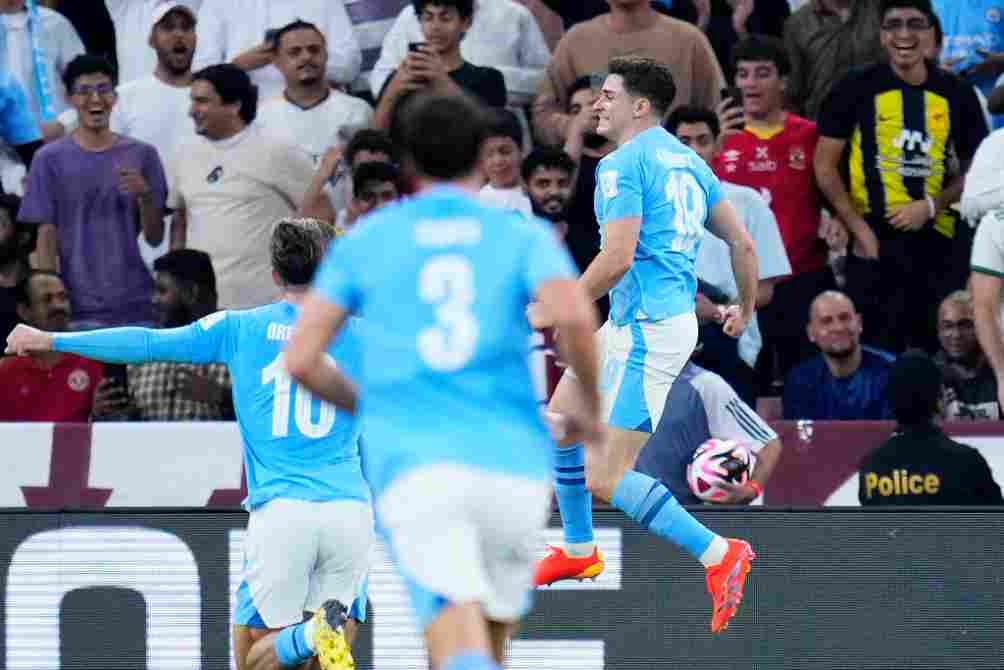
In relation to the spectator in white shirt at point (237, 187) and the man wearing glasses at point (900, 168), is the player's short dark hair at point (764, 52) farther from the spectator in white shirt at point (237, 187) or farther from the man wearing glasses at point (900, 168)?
the spectator in white shirt at point (237, 187)

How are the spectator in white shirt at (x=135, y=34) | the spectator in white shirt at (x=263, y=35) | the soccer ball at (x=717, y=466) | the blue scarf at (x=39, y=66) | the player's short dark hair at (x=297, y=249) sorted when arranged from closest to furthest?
1. the player's short dark hair at (x=297, y=249)
2. the soccer ball at (x=717, y=466)
3. the spectator in white shirt at (x=263, y=35)
4. the blue scarf at (x=39, y=66)
5. the spectator in white shirt at (x=135, y=34)

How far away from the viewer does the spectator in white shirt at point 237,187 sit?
12.2 meters

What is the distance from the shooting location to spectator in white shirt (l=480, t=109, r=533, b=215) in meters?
11.9

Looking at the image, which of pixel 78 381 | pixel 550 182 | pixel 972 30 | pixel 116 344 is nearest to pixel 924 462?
pixel 550 182

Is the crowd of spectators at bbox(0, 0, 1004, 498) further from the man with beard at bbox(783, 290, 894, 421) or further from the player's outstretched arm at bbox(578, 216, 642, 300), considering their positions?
the player's outstretched arm at bbox(578, 216, 642, 300)

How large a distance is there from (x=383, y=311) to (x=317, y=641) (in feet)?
8.76

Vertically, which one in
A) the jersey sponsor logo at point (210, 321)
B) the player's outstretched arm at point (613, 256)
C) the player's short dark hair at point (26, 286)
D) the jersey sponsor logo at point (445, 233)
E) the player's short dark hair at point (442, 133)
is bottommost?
the player's short dark hair at point (26, 286)

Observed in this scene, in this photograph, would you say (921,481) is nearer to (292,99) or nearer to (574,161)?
(574,161)

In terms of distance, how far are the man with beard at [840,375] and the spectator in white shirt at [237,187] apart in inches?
112

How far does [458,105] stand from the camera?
5512 mm

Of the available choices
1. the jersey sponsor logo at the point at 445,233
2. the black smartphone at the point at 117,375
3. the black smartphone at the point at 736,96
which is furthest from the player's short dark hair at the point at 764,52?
the jersey sponsor logo at the point at 445,233

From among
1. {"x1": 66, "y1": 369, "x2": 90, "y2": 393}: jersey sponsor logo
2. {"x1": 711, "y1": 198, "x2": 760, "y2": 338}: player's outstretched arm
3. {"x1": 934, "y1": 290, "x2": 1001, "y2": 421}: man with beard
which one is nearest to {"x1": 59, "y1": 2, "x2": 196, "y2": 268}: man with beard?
{"x1": 66, "y1": 369, "x2": 90, "y2": 393}: jersey sponsor logo

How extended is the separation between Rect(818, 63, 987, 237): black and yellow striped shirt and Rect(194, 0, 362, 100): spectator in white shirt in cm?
298

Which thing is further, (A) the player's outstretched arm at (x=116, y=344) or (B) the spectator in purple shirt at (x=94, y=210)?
(B) the spectator in purple shirt at (x=94, y=210)
